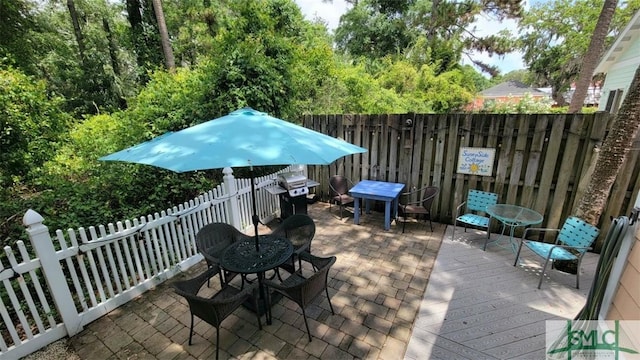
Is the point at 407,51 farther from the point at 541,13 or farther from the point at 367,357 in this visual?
the point at 367,357

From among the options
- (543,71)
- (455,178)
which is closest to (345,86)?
(455,178)

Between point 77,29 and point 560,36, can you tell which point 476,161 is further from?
point 560,36

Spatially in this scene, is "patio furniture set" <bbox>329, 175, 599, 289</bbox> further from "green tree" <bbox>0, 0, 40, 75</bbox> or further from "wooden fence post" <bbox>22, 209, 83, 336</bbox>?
"green tree" <bbox>0, 0, 40, 75</bbox>

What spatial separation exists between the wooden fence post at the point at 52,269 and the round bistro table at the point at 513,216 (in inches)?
214

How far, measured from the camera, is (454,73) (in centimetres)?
1308

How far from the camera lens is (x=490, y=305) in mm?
2932

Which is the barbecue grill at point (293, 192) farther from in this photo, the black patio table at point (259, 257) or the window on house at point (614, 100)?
the window on house at point (614, 100)

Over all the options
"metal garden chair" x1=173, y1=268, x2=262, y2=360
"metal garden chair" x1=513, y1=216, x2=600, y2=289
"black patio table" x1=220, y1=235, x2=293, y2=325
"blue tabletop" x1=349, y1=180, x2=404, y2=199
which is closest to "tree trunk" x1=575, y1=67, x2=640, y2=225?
"metal garden chair" x1=513, y1=216, x2=600, y2=289

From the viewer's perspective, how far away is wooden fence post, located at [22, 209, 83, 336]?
234 cm

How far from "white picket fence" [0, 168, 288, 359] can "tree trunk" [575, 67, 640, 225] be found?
504 cm

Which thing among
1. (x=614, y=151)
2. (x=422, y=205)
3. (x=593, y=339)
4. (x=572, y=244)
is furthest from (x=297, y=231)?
(x=614, y=151)

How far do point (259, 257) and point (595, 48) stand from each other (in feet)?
36.0

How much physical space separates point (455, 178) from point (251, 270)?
4043 mm

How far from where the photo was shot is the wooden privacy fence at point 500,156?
12.3 feet
